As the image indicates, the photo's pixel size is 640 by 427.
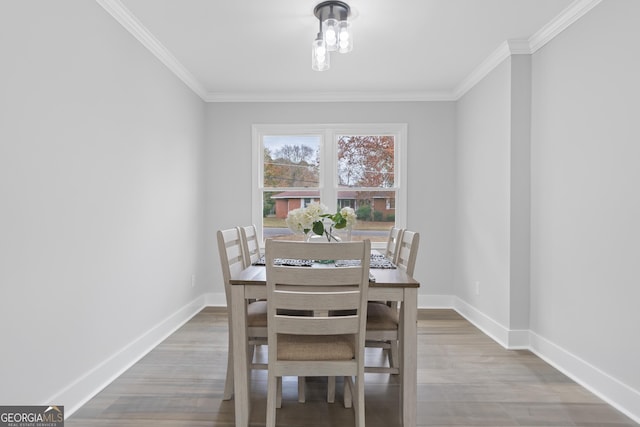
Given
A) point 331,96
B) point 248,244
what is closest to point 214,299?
point 248,244

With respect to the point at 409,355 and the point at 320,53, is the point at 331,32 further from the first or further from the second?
the point at 409,355

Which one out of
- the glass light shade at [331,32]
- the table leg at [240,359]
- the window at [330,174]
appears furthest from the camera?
the window at [330,174]

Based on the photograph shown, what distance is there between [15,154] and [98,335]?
4.08 feet

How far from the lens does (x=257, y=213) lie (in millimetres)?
4758

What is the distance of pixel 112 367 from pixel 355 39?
303 cm

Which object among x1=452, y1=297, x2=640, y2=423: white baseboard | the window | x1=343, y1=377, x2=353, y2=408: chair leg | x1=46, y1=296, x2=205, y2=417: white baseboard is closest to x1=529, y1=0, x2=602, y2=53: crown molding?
the window

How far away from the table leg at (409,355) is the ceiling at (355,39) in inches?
78.0

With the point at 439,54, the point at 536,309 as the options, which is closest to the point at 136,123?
the point at 439,54

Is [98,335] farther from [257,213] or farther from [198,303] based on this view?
[257,213]

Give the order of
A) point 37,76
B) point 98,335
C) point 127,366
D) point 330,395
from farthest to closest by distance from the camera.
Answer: point 127,366, point 98,335, point 330,395, point 37,76

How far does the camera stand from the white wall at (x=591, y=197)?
2254 millimetres

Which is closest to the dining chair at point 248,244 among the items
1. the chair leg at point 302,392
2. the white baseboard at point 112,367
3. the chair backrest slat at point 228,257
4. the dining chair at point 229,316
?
the chair backrest slat at point 228,257

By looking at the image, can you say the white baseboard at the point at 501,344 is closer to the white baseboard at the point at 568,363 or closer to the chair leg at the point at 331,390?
the white baseboard at the point at 568,363

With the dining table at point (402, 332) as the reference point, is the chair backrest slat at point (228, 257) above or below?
above
